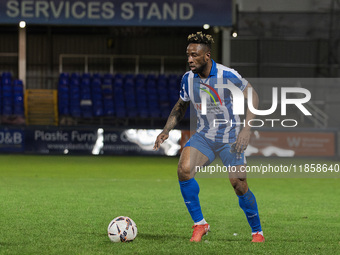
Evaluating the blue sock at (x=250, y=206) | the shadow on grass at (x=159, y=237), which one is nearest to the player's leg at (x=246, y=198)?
the blue sock at (x=250, y=206)

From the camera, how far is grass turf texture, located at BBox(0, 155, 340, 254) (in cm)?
661

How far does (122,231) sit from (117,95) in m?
19.8

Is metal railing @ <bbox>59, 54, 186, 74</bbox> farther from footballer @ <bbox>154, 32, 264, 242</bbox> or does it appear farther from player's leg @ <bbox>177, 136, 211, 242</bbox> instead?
player's leg @ <bbox>177, 136, 211, 242</bbox>

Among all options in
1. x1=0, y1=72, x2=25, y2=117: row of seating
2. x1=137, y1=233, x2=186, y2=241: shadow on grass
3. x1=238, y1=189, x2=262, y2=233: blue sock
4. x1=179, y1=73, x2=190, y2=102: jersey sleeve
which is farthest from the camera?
x1=0, y1=72, x2=25, y2=117: row of seating

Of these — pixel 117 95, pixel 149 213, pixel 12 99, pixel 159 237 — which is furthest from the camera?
pixel 117 95

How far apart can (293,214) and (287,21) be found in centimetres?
1887

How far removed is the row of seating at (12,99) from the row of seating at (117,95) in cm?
150

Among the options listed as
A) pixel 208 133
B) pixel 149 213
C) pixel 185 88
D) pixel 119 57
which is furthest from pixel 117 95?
pixel 208 133

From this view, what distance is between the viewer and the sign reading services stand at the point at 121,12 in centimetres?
2383

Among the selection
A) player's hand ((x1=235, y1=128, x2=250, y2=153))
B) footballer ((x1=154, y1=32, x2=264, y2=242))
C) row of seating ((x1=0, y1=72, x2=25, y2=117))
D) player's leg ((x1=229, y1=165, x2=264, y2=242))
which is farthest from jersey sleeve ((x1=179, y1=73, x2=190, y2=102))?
row of seating ((x1=0, y1=72, x2=25, y2=117))

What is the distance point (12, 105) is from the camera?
83.5 ft

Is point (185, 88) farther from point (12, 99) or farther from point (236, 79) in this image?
point (12, 99)

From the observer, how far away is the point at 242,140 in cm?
644

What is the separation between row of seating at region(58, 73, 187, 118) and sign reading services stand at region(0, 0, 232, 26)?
323cm
